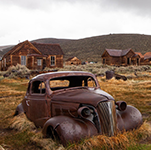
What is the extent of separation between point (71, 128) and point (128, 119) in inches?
63.9

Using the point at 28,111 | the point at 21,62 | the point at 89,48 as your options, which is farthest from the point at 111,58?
the point at 89,48

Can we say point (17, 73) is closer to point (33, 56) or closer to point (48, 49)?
point (33, 56)

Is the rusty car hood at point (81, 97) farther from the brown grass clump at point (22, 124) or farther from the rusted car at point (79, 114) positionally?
the brown grass clump at point (22, 124)

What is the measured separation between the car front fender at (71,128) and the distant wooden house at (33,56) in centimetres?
2535

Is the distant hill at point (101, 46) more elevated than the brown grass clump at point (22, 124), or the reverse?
the distant hill at point (101, 46)

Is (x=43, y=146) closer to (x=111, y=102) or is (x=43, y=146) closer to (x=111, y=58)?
(x=111, y=102)

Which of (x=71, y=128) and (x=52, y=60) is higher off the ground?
(x=52, y=60)

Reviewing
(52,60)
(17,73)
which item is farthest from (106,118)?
(52,60)

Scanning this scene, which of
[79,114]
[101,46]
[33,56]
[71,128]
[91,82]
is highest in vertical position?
[101,46]

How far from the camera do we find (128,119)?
4234mm

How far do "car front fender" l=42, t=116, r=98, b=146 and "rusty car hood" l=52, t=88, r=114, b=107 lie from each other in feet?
1.31

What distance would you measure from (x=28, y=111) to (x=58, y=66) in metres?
26.3

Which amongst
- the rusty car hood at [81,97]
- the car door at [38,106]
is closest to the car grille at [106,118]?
the rusty car hood at [81,97]

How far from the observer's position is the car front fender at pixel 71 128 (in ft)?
10.8
